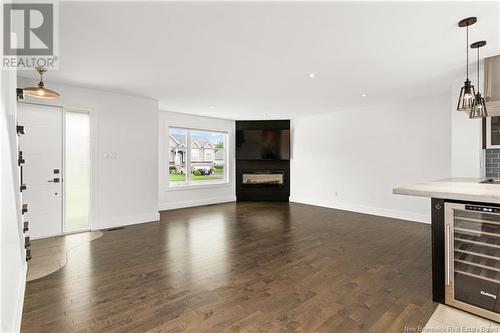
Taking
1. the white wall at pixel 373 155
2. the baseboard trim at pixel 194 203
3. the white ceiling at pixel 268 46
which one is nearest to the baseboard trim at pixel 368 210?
the white wall at pixel 373 155

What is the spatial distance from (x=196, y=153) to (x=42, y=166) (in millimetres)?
3750

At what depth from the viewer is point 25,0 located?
2057 mm

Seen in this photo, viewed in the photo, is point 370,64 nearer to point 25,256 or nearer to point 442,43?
point 442,43

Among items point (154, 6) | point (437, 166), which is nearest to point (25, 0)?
point (154, 6)


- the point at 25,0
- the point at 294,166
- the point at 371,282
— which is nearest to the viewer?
the point at 25,0

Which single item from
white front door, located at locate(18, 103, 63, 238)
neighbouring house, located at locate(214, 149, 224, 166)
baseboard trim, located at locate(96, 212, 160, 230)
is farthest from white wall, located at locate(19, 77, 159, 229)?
neighbouring house, located at locate(214, 149, 224, 166)

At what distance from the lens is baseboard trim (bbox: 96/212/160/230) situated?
4729 mm

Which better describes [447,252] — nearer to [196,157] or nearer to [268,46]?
[268,46]

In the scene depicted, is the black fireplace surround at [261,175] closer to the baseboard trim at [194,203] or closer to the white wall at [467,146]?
the baseboard trim at [194,203]

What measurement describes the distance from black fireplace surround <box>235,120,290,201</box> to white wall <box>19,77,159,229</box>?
315cm

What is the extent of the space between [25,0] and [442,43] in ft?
13.1

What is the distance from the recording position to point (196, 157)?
7438 millimetres

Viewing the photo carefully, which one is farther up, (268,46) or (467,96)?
(268,46)

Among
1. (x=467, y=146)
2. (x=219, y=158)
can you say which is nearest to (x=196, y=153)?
(x=219, y=158)
